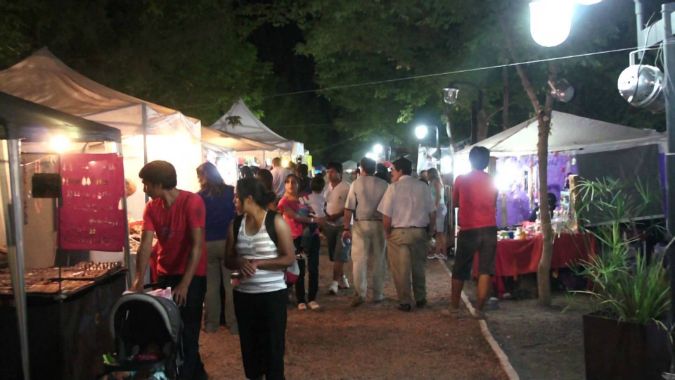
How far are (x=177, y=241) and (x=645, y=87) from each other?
13.5 ft

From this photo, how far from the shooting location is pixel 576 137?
11.8 meters

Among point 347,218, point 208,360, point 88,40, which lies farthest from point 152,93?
point 208,360

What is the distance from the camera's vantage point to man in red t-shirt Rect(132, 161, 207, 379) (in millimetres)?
5141

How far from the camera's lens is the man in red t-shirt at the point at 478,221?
8.31 m

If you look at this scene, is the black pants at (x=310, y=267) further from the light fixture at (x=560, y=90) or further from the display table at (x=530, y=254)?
the light fixture at (x=560, y=90)

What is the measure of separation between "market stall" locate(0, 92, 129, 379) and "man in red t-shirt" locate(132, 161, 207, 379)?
2.27ft

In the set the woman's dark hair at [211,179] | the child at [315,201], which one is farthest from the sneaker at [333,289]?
the woman's dark hair at [211,179]

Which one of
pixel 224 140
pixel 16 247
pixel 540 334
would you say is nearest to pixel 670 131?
pixel 540 334

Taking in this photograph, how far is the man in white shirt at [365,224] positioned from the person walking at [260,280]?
4547mm

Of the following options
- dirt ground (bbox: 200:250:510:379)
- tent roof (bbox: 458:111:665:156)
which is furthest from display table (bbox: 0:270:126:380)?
tent roof (bbox: 458:111:665:156)

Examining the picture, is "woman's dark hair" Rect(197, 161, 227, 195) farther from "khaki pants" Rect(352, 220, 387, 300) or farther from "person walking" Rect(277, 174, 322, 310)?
"khaki pants" Rect(352, 220, 387, 300)

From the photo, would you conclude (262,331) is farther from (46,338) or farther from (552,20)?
(552,20)

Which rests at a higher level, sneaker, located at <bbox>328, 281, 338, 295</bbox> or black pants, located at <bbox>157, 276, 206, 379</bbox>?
black pants, located at <bbox>157, 276, 206, 379</bbox>

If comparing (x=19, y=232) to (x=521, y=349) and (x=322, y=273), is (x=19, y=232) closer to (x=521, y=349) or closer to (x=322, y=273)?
(x=521, y=349)
